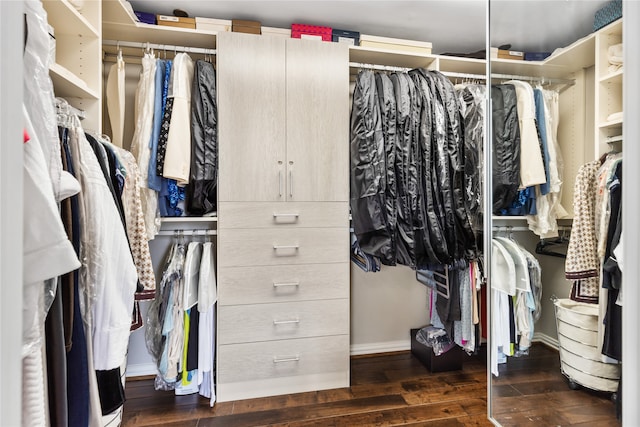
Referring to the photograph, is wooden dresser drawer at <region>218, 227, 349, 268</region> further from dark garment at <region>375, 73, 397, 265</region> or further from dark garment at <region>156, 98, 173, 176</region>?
dark garment at <region>156, 98, 173, 176</region>

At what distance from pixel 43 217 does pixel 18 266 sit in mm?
223

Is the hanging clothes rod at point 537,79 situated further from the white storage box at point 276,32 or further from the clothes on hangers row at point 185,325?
the clothes on hangers row at point 185,325

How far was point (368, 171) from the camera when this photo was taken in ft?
5.42

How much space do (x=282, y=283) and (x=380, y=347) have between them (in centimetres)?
102

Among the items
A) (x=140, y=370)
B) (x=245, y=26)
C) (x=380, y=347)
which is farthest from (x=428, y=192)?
(x=140, y=370)

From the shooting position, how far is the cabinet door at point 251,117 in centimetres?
168

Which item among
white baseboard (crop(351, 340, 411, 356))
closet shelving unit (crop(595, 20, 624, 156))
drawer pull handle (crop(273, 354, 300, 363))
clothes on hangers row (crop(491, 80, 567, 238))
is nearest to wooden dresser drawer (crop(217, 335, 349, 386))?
drawer pull handle (crop(273, 354, 300, 363))

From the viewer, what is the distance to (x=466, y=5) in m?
1.83

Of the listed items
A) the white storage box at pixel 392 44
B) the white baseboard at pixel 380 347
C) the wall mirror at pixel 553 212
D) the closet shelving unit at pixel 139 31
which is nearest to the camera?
the wall mirror at pixel 553 212

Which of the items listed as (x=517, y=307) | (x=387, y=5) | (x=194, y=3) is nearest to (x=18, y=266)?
(x=517, y=307)

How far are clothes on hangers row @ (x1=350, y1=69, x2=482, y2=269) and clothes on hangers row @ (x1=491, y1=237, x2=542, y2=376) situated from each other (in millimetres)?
268

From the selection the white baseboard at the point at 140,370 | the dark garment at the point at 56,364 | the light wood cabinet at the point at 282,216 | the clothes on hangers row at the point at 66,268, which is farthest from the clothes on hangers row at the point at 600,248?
the white baseboard at the point at 140,370

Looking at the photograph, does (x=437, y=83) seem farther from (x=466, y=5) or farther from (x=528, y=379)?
(x=528, y=379)

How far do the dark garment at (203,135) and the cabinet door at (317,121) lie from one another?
15.9 inches
